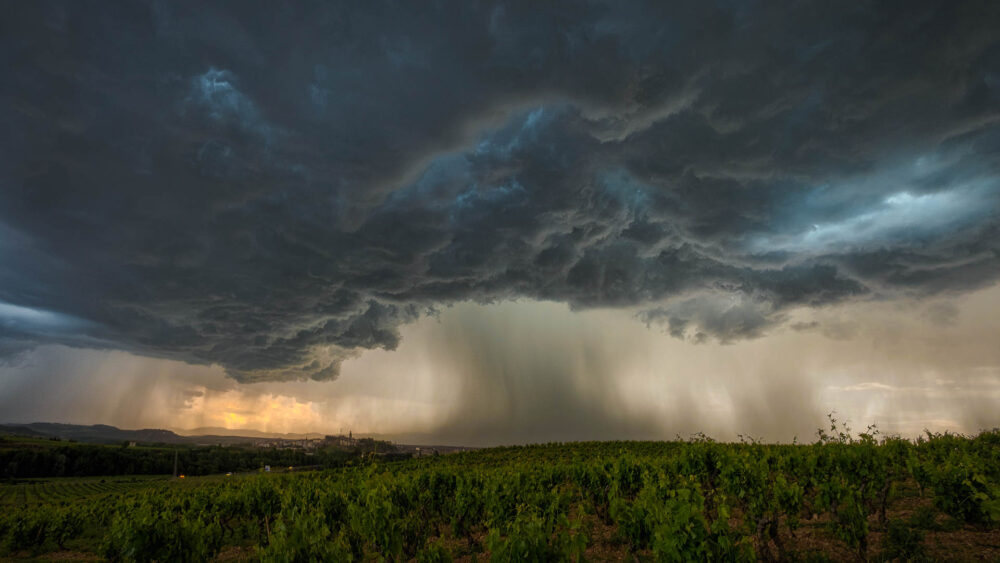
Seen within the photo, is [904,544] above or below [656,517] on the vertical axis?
below

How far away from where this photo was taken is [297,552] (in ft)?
42.5

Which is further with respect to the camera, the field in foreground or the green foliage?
A: the green foliage

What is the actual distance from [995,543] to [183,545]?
98.4 feet

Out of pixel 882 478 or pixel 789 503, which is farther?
pixel 882 478

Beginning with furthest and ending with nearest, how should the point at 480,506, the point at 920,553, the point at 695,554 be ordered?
the point at 480,506, the point at 920,553, the point at 695,554

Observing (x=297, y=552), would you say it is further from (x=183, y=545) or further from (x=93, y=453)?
(x=93, y=453)

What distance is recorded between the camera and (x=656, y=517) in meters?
15.5

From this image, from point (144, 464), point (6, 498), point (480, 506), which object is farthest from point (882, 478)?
point (144, 464)

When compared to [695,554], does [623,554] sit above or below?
below

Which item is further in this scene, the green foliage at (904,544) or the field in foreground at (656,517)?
the green foliage at (904,544)

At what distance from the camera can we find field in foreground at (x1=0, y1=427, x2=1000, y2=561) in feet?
43.1

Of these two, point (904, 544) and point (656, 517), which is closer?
point (656, 517)

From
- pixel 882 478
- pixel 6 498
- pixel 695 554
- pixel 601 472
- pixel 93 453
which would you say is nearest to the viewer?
pixel 695 554

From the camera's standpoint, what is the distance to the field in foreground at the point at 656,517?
13125mm
